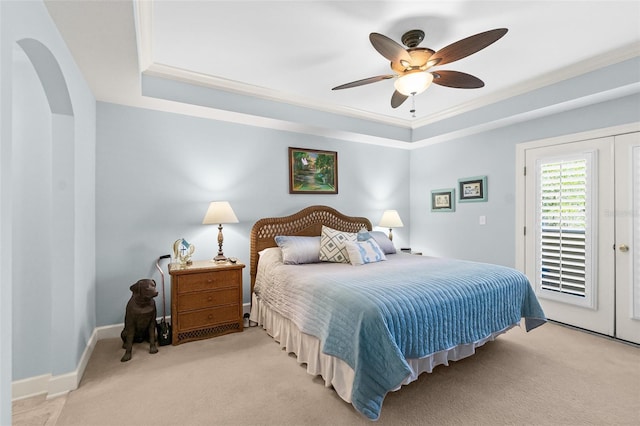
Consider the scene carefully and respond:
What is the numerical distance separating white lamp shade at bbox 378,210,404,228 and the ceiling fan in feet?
7.88

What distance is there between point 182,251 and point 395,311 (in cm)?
241

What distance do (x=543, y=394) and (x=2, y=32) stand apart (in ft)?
11.6

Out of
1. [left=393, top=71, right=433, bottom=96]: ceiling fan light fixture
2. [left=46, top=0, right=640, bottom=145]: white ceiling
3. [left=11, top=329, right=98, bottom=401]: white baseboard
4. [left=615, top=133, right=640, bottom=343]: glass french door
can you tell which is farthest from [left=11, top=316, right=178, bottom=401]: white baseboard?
[left=615, top=133, right=640, bottom=343]: glass french door

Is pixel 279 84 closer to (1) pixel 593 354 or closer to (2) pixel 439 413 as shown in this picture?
(2) pixel 439 413

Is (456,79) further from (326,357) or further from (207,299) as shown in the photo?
(207,299)

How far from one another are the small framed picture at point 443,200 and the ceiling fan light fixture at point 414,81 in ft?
8.52

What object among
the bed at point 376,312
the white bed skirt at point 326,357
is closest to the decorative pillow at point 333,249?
the bed at point 376,312

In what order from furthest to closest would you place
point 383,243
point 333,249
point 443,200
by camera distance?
point 443,200, point 383,243, point 333,249

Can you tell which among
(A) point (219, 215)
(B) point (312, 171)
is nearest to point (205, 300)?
(A) point (219, 215)

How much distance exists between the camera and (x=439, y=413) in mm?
1962

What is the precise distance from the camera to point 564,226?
347 cm

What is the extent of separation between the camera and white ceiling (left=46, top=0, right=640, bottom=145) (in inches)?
84.6

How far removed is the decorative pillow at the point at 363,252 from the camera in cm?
336

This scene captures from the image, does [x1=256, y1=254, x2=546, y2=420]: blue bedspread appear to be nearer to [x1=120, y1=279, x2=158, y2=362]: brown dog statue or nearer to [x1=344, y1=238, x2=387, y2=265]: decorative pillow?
[x1=344, y1=238, x2=387, y2=265]: decorative pillow
